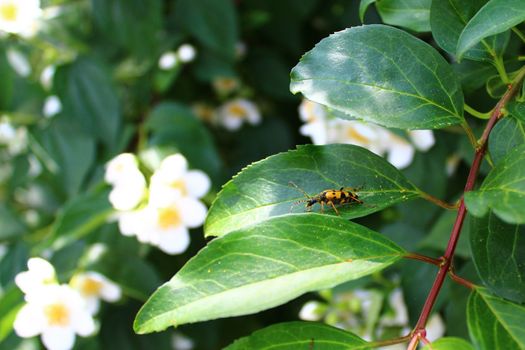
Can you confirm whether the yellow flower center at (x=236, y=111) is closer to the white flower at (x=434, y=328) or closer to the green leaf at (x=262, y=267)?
the white flower at (x=434, y=328)

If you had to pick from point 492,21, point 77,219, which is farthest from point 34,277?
point 492,21

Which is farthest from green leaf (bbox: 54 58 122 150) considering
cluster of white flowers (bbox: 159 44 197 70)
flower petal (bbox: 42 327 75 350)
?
flower petal (bbox: 42 327 75 350)

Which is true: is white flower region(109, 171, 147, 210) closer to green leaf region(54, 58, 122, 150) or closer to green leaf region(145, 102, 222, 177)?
green leaf region(145, 102, 222, 177)

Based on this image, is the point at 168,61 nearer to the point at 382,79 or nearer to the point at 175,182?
the point at 175,182

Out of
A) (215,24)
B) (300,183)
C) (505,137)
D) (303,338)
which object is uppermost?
(215,24)

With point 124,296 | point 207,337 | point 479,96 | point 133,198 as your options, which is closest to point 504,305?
A: point 479,96
